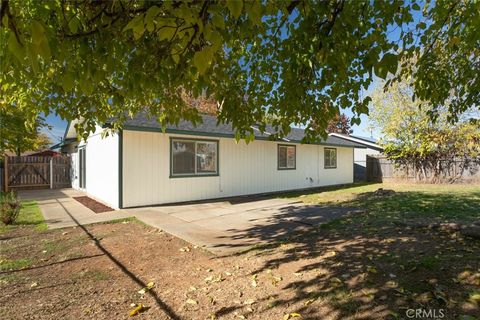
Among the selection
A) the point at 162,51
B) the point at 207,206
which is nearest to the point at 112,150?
the point at 207,206

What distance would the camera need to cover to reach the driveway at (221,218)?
5.86 metres

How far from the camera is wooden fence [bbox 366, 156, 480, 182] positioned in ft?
56.3

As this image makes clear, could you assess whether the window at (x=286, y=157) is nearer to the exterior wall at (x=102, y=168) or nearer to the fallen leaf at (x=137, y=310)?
the exterior wall at (x=102, y=168)

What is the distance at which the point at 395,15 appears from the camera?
3654 mm

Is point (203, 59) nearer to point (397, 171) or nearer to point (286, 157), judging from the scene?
point (286, 157)

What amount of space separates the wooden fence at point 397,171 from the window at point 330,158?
15.1 ft

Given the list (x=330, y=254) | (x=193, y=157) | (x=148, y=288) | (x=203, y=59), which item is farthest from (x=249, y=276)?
(x=193, y=157)

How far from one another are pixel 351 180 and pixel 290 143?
708cm

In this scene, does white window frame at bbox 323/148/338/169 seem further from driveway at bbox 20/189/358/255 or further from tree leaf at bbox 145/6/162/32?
tree leaf at bbox 145/6/162/32

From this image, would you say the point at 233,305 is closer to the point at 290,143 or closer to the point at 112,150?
the point at 112,150

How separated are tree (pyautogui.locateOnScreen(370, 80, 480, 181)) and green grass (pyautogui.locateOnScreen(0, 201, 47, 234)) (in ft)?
58.8

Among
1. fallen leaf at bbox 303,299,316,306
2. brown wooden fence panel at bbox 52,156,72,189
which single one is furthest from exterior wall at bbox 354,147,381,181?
fallen leaf at bbox 303,299,316,306

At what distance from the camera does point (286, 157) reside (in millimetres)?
14609

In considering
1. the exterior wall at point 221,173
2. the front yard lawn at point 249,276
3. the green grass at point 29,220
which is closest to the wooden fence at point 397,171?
the exterior wall at point 221,173
